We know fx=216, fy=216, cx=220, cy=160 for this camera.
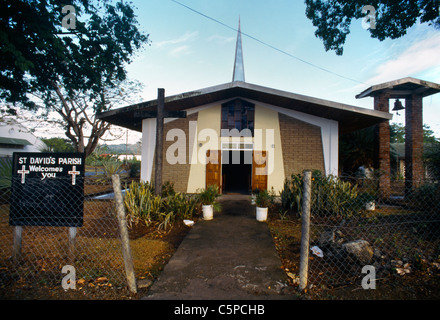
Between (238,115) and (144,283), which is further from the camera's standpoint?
(238,115)

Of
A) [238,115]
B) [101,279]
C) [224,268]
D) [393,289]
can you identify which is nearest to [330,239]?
[393,289]

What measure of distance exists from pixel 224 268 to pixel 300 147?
688cm

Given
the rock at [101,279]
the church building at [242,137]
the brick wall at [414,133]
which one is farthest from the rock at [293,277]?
the brick wall at [414,133]

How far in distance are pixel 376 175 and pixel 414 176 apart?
5.75 ft

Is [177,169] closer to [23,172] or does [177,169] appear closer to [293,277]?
[23,172]

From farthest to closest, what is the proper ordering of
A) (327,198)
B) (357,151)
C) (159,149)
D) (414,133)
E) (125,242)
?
(357,151) → (414,133) → (159,149) → (327,198) → (125,242)

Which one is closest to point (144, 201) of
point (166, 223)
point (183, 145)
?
point (166, 223)

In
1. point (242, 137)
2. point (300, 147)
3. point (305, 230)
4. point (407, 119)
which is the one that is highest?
point (407, 119)

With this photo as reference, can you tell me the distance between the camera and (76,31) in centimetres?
1085

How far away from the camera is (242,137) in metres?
9.40

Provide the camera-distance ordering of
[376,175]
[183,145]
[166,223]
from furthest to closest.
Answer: [183,145] → [376,175] → [166,223]

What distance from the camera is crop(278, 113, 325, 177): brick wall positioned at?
8898 millimetres

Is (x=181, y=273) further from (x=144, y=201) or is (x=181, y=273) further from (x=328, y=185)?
(x=328, y=185)
